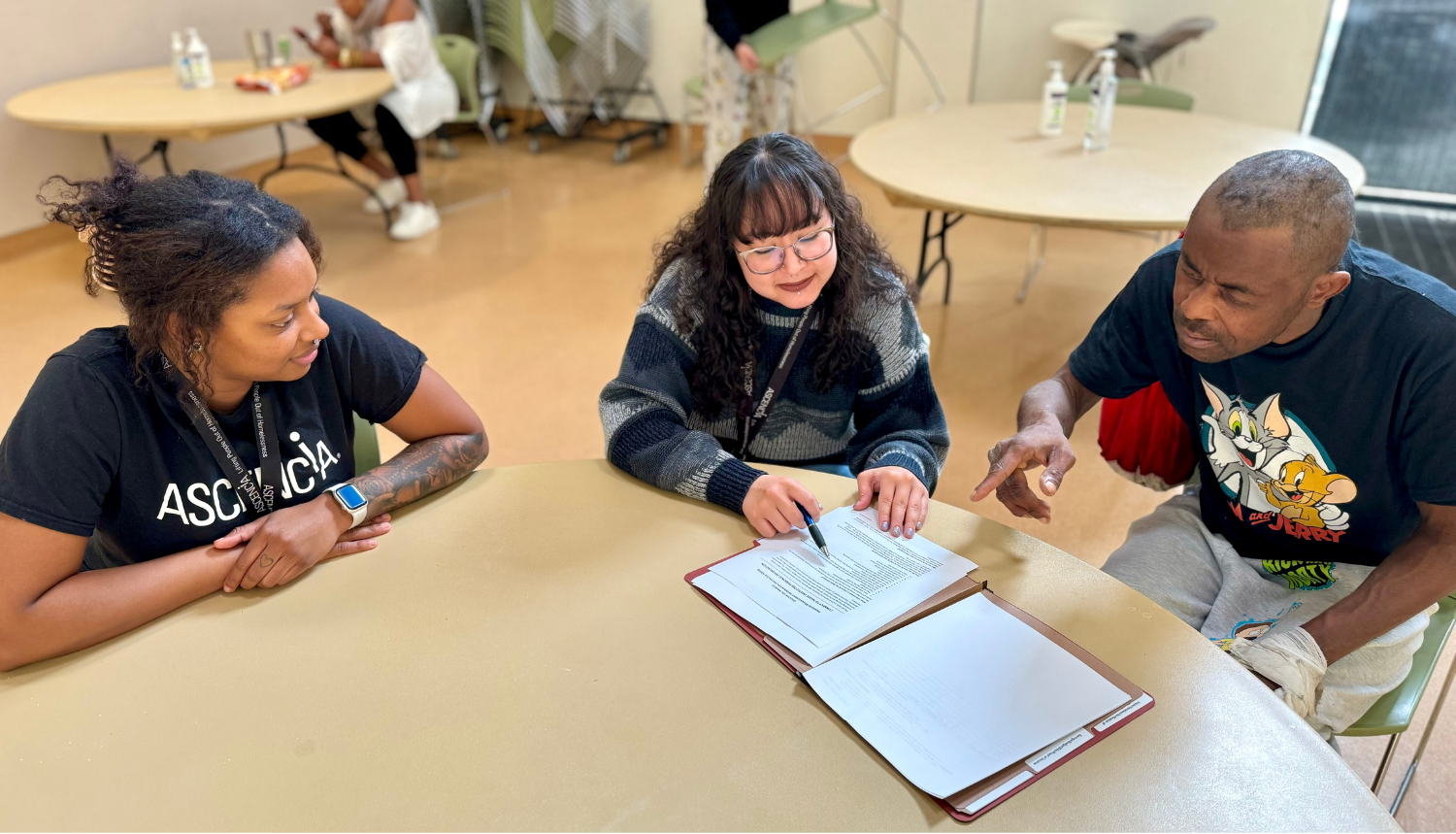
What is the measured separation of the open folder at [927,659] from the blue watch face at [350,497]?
0.45 metres

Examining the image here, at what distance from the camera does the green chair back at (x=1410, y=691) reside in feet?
4.18

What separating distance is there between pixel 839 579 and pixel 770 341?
0.51 meters

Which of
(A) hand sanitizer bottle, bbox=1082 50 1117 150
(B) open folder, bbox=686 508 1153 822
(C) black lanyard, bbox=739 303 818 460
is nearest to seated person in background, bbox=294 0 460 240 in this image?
(A) hand sanitizer bottle, bbox=1082 50 1117 150

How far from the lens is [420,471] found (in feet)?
4.48

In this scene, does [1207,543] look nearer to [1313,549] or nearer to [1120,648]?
[1313,549]

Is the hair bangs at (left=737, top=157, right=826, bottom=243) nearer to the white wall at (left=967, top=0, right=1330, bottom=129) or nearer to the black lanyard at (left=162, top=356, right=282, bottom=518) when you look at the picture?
the black lanyard at (left=162, top=356, right=282, bottom=518)

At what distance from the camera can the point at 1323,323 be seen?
127 cm

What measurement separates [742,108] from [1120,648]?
151 inches

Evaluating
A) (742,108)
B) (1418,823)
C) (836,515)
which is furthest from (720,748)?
(742,108)

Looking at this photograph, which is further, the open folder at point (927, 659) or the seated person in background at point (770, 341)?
the seated person in background at point (770, 341)

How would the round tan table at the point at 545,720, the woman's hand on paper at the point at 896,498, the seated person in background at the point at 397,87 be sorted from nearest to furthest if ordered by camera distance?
the round tan table at the point at 545,720
the woman's hand on paper at the point at 896,498
the seated person in background at the point at 397,87

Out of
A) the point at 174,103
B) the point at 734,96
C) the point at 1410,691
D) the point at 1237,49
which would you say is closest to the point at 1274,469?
the point at 1410,691

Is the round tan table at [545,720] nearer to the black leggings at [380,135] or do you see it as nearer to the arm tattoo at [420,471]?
the arm tattoo at [420,471]

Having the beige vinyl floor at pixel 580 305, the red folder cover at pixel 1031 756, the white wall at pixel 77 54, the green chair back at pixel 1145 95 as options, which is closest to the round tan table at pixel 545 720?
the red folder cover at pixel 1031 756
